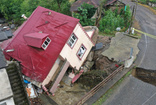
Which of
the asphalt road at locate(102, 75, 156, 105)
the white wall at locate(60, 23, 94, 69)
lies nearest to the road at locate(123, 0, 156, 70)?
the asphalt road at locate(102, 75, 156, 105)

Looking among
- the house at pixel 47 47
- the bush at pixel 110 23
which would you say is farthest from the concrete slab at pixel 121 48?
the bush at pixel 110 23

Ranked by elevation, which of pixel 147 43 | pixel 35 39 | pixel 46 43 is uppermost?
pixel 35 39

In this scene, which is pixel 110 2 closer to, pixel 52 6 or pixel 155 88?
pixel 52 6

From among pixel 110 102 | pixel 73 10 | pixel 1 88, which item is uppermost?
pixel 1 88

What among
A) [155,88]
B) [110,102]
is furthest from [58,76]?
[155,88]

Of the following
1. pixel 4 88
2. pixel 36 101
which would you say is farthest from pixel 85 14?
pixel 4 88

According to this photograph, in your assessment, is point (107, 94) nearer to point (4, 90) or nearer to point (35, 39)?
point (4, 90)
